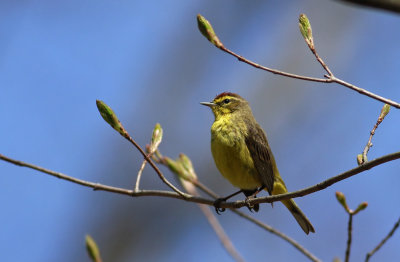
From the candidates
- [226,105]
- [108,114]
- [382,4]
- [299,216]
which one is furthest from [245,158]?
[382,4]

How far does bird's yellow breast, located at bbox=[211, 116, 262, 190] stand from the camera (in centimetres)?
441

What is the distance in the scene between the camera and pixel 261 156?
15.2 ft

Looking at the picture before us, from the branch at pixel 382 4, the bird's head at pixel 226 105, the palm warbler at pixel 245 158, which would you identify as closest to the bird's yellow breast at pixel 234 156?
the palm warbler at pixel 245 158

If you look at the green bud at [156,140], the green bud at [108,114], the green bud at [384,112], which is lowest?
the green bud at [384,112]

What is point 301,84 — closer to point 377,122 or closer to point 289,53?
point 289,53

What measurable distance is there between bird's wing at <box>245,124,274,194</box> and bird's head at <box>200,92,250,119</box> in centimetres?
41

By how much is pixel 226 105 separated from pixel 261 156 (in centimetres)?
80

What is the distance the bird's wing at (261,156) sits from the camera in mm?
4543

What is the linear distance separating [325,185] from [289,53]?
7315 millimetres

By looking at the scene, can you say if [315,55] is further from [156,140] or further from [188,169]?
[188,169]

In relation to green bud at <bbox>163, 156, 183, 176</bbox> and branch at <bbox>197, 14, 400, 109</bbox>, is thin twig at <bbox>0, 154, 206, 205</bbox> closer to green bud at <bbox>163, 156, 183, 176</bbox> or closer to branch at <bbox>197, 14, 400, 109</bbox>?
green bud at <bbox>163, 156, 183, 176</bbox>

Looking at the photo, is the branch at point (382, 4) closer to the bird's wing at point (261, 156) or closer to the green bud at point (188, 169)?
Answer: the green bud at point (188, 169)

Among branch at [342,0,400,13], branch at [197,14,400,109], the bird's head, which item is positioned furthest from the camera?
the bird's head

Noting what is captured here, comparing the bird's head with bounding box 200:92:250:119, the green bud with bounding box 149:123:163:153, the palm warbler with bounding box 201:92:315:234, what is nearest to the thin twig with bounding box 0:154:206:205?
the green bud with bounding box 149:123:163:153
